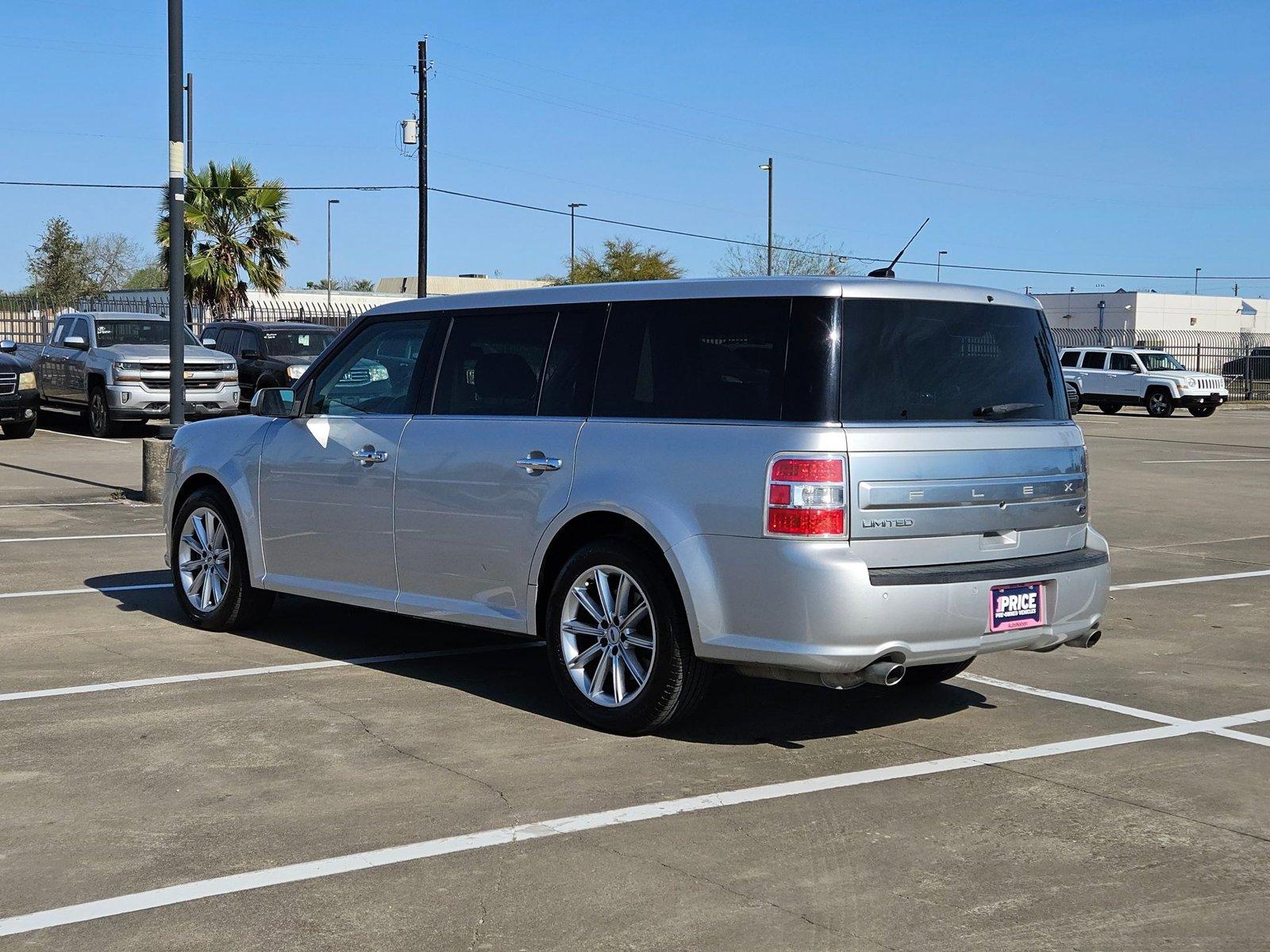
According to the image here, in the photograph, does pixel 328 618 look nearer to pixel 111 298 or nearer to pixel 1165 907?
pixel 1165 907

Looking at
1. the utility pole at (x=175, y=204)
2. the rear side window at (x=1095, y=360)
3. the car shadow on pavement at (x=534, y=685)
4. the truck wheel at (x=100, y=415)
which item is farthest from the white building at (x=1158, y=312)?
the car shadow on pavement at (x=534, y=685)

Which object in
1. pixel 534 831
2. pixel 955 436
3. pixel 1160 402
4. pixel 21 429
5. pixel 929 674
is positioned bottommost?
pixel 534 831

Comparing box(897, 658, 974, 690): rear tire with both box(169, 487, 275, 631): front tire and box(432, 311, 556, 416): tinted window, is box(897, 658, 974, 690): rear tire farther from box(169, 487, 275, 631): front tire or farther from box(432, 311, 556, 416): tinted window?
box(169, 487, 275, 631): front tire

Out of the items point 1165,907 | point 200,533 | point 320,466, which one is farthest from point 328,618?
point 1165,907

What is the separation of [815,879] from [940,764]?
1.52m

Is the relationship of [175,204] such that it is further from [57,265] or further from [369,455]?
[57,265]

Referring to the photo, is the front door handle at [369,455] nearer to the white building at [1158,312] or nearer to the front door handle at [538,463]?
the front door handle at [538,463]

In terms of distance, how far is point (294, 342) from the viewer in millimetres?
27734

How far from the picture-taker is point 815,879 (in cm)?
459

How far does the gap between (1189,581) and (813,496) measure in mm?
6511

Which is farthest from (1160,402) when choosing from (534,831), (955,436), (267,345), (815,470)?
(534,831)

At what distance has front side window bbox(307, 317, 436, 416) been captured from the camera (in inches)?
295

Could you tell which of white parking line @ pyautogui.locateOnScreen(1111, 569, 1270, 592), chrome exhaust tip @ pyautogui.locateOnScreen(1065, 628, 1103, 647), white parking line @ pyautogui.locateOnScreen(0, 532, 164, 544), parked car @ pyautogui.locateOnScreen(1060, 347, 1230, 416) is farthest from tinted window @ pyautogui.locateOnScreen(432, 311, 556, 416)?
parked car @ pyautogui.locateOnScreen(1060, 347, 1230, 416)

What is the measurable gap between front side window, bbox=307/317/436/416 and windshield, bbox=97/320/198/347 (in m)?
16.7
